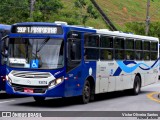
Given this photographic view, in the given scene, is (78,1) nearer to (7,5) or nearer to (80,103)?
(7,5)

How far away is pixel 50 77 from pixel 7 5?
23.9 metres

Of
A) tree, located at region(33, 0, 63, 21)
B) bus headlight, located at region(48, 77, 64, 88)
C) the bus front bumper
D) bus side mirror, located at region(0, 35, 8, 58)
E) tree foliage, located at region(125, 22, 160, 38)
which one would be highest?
tree, located at region(33, 0, 63, 21)

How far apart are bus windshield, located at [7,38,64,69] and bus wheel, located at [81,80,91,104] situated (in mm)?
1986

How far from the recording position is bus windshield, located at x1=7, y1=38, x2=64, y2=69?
53.0 ft

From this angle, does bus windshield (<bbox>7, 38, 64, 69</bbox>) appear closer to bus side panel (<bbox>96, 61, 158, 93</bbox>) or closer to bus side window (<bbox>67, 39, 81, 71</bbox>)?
bus side window (<bbox>67, 39, 81, 71</bbox>)

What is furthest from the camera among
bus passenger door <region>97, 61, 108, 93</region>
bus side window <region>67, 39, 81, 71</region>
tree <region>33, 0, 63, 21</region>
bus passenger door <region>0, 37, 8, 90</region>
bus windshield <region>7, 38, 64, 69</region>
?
tree <region>33, 0, 63, 21</region>

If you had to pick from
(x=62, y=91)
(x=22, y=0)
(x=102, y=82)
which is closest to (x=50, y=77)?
(x=62, y=91)

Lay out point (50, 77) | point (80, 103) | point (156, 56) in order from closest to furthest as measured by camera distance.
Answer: point (50, 77) → point (80, 103) → point (156, 56)

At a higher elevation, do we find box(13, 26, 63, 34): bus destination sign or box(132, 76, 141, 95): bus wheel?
box(13, 26, 63, 34): bus destination sign

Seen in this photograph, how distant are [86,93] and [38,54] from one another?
266 cm

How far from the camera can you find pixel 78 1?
50.5 metres

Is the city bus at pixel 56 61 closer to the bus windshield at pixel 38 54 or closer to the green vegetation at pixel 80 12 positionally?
the bus windshield at pixel 38 54

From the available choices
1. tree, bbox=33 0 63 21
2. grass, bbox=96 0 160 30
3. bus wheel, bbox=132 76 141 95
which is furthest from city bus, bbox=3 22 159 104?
grass, bbox=96 0 160 30

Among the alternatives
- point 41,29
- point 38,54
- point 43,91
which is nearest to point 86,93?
point 43,91
